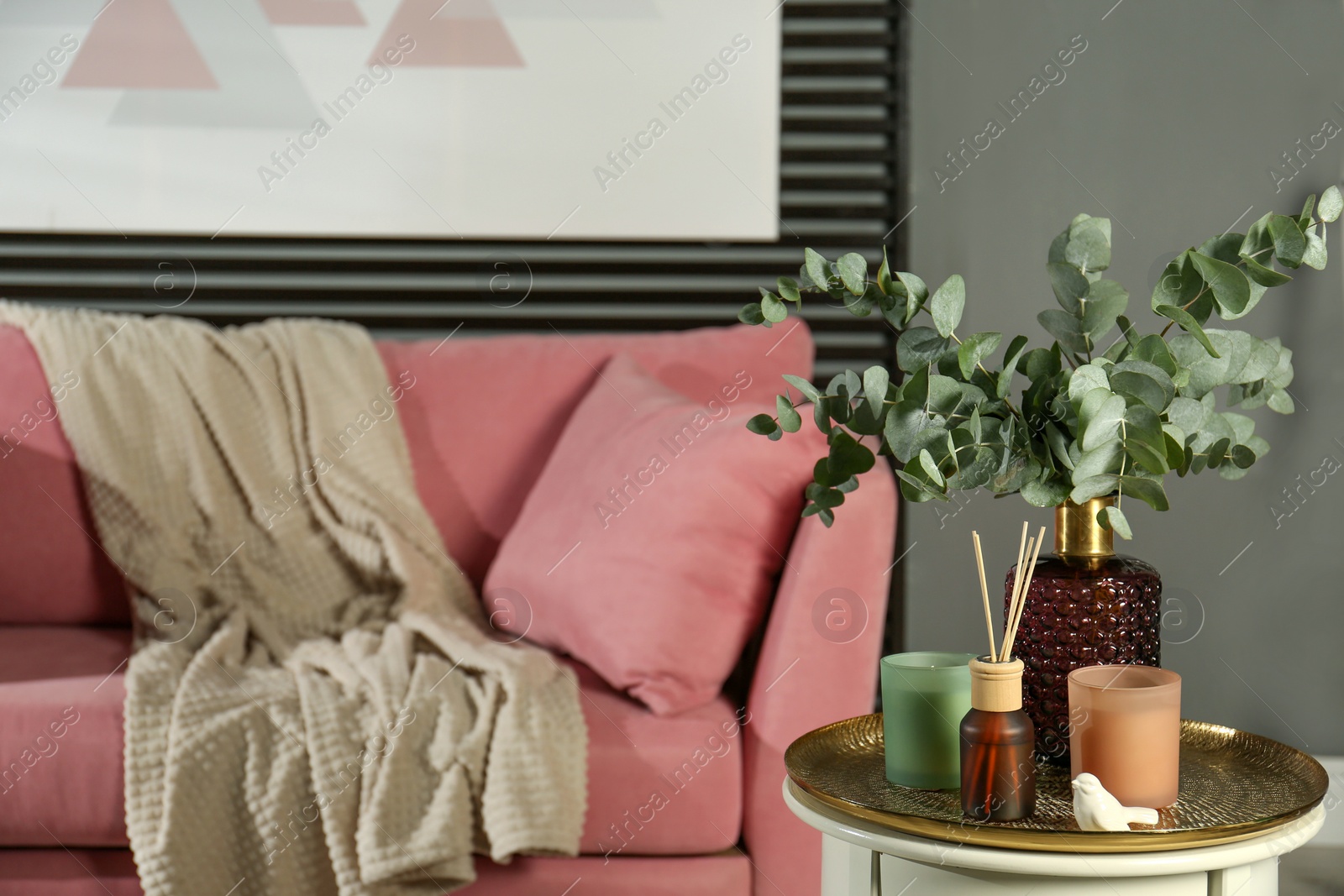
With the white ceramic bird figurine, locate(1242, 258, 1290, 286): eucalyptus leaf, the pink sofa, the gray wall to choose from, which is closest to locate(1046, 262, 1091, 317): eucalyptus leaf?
locate(1242, 258, 1290, 286): eucalyptus leaf

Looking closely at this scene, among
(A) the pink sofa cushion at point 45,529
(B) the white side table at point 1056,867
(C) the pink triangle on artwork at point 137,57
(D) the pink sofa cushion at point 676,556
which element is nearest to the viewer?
(B) the white side table at point 1056,867

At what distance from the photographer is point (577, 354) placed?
185cm

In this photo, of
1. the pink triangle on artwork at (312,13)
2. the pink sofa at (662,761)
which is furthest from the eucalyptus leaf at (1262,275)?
the pink triangle on artwork at (312,13)

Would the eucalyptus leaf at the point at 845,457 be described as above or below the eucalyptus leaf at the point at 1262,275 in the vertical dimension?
below

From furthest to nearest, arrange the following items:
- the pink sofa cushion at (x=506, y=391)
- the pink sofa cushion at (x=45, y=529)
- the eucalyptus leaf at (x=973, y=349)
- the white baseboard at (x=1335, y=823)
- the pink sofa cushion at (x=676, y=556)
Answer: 1. the white baseboard at (x=1335, y=823)
2. the pink sofa cushion at (x=506, y=391)
3. the pink sofa cushion at (x=45, y=529)
4. the pink sofa cushion at (x=676, y=556)
5. the eucalyptus leaf at (x=973, y=349)

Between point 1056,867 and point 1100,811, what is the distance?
0.06m

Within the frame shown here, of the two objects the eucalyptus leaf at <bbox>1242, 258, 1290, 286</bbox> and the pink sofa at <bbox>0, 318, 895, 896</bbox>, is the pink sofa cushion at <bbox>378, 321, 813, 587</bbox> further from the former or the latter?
the eucalyptus leaf at <bbox>1242, 258, 1290, 286</bbox>

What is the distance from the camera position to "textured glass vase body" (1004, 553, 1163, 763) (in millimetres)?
807

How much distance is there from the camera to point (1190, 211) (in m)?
2.12

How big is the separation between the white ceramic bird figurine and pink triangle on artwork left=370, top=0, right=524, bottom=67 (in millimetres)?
1939

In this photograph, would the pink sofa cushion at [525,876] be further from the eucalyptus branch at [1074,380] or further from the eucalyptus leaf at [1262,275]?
the eucalyptus leaf at [1262,275]

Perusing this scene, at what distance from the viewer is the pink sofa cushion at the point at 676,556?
1315 mm

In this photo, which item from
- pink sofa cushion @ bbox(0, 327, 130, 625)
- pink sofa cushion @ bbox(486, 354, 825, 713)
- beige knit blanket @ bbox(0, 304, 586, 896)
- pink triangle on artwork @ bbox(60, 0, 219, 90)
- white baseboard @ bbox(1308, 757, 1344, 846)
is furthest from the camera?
pink triangle on artwork @ bbox(60, 0, 219, 90)

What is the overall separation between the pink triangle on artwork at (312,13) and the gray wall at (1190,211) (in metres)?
1.22
